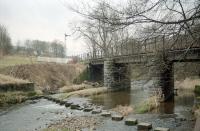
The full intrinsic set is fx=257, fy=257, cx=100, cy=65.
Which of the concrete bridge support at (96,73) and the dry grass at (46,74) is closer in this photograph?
the dry grass at (46,74)

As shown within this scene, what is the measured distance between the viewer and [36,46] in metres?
83.7

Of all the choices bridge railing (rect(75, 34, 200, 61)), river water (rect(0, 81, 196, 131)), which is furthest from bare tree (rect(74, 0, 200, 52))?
river water (rect(0, 81, 196, 131))

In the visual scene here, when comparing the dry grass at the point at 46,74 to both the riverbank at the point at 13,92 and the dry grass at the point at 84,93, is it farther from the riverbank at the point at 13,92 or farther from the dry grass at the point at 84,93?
the dry grass at the point at 84,93

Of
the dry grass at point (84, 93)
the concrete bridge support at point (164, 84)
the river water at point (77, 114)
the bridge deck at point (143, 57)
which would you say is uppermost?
the bridge deck at point (143, 57)

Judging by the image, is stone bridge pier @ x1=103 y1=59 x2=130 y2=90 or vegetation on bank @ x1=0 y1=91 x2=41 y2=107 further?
stone bridge pier @ x1=103 y1=59 x2=130 y2=90

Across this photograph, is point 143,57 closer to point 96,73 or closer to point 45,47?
point 96,73

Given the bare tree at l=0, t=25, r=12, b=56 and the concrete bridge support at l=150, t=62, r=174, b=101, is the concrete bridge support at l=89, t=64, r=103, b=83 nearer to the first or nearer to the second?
the concrete bridge support at l=150, t=62, r=174, b=101

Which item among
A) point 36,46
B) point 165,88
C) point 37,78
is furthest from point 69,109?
point 36,46

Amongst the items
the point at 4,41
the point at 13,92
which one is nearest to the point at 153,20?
the point at 13,92

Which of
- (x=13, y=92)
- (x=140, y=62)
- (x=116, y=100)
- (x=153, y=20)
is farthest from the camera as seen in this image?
(x=13, y=92)

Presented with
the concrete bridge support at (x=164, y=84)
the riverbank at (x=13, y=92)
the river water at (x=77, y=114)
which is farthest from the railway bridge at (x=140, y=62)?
the riverbank at (x=13, y=92)

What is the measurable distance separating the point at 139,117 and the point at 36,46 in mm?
73244

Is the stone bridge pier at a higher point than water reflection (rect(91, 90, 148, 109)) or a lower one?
higher

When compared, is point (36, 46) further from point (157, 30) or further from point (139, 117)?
point (157, 30)
